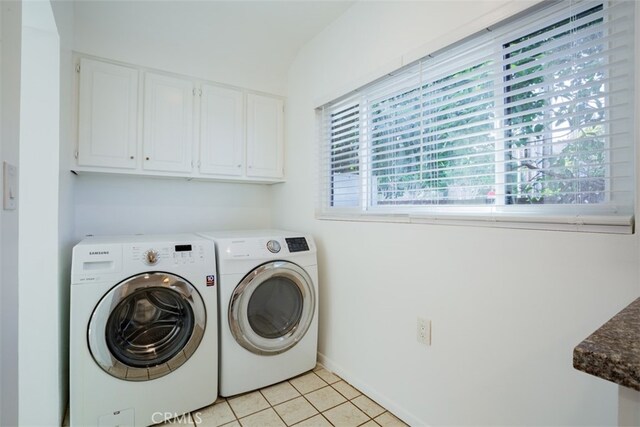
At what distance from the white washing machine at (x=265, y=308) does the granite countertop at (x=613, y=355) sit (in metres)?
1.62

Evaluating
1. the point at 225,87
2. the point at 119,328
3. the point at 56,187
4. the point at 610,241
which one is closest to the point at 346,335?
the point at 119,328

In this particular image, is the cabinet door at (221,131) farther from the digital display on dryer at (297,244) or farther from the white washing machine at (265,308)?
the digital display on dryer at (297,244)

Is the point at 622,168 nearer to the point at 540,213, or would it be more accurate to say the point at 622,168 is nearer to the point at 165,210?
the point at 540,213

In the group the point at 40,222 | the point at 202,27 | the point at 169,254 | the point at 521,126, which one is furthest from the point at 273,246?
the point at 202,27

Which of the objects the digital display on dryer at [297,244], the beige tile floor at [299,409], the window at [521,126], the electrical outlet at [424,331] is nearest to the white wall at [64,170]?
the beige tile floor at [299,409]

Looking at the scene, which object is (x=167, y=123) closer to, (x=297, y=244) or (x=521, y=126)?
(x=297, y=244)

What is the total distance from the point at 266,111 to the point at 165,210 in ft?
3.77

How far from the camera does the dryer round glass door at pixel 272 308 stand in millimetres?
1841

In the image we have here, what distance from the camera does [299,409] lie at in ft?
5.74

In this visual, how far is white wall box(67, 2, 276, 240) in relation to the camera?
6.52ft

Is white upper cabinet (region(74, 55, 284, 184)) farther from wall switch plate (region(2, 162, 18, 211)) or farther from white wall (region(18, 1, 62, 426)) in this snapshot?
wall switch plate (region(2, 162, 18, 211))

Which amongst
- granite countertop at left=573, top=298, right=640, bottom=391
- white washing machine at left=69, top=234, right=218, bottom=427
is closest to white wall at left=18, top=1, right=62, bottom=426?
white washing machine at left=69, top=234, right=218, bottom=427

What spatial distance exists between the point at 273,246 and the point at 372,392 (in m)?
1.05

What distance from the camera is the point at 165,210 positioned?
8.14 feet
